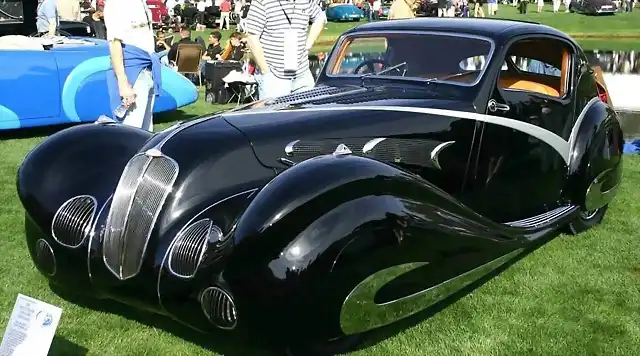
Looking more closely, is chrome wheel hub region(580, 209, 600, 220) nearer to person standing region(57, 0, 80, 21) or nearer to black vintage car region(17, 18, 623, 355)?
black vintage car region(17, 18, 623, 355)

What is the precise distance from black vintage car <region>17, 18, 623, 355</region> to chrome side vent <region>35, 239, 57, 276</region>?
2 cm

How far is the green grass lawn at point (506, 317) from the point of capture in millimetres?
3457

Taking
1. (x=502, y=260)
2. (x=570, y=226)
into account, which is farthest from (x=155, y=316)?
(x=570, y=226)

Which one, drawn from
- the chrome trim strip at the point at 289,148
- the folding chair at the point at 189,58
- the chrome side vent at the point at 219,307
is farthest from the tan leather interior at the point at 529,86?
the folding chair at the point at 189,58

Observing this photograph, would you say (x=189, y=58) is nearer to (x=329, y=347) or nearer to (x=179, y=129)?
(x=179, y=129)

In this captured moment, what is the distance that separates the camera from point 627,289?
4.28 m

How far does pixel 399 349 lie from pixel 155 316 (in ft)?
4.32

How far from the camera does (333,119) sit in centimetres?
381

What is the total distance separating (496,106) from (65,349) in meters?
2.81

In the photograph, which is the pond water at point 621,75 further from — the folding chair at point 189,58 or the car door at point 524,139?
the folding chair at point 189,58

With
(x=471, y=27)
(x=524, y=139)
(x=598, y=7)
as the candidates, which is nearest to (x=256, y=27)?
(x=471, y=27)

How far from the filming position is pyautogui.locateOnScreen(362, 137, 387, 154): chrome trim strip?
3.81m

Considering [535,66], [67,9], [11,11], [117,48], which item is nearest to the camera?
[117,48]

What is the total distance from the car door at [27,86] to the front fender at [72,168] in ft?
16.5
